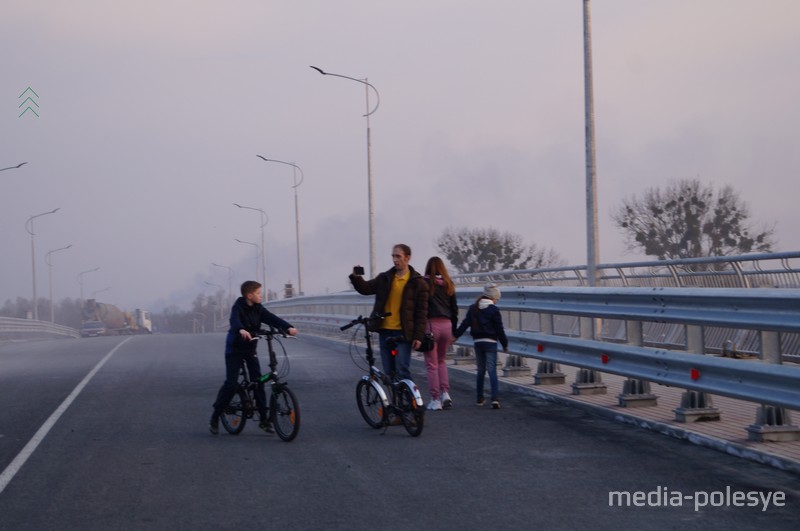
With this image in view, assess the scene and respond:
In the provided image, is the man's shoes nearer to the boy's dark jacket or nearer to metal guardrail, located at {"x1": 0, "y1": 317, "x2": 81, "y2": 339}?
the boy's dark jacket

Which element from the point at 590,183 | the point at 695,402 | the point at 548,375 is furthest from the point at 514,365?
the point at 695,402

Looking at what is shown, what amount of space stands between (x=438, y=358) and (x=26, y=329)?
4420cm

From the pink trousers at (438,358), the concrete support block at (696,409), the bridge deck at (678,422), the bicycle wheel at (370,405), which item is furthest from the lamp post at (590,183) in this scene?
the concrete support block at (696,409)

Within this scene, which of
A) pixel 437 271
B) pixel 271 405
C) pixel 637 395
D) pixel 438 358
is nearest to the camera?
pixel 271 405

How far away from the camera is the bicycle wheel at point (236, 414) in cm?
1060

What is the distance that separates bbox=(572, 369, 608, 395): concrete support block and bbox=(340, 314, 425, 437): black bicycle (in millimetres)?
2509

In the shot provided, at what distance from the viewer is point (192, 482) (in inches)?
315

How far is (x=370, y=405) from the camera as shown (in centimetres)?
1075

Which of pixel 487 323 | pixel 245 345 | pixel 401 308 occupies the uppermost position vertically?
pixel 401 308

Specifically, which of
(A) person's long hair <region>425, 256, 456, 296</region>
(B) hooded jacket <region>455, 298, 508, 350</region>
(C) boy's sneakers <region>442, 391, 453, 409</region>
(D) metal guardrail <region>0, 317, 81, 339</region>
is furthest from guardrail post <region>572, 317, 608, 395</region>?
(D) metal guardrail <region>0, 317, 81, 339</region>

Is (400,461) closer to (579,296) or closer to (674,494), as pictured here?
(674,494)

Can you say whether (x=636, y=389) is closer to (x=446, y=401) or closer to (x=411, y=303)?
(x=446, y=401)

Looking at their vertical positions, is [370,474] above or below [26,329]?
above

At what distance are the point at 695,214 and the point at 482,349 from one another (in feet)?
Result: 120
